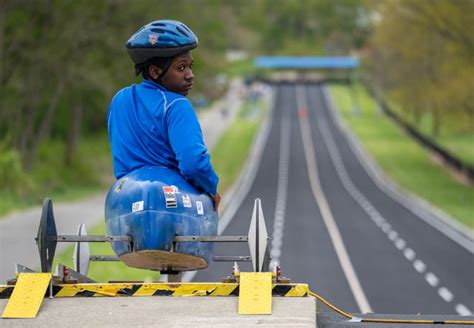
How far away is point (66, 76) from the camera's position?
166ft

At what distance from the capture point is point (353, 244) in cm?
3575

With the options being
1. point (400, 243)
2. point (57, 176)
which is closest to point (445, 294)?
point (400, 243)

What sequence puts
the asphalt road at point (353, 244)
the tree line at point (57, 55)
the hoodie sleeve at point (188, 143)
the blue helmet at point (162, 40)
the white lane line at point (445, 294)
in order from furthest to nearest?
1. the tree line at point (57, 55)
2. the asphalt road at point (353, 244)
3. the white lane line at point (445, 294)
4. the blue helmet at point (162, 40)
5. the hoodie sleeve at point (188, 143)

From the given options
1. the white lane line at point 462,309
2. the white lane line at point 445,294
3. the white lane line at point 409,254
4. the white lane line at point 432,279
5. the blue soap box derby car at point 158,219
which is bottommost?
the white lane line at point 462,309

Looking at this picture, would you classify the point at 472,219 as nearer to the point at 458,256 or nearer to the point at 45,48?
the point at 458,256

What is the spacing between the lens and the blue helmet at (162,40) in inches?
265

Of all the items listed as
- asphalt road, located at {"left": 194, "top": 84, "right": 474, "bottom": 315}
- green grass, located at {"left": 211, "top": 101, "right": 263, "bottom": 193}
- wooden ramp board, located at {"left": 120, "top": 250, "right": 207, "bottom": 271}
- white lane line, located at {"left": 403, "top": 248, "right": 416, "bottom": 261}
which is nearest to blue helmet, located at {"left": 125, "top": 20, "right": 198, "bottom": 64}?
wooden ramp board, located at {"left": 120, "top": 250, "right": 207, "bottom": 271}

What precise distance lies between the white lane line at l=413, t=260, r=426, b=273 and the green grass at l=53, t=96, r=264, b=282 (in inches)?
291

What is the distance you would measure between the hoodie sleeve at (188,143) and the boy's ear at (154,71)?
0.91 ft

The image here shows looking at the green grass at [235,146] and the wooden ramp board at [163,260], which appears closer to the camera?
the wooden ramp board at [163,260]

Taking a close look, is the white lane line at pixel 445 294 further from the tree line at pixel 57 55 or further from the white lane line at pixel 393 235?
the tree line at pixel 57 55

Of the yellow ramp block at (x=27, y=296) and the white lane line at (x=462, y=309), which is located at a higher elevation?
the yellow ramp block at (x=27, y=296)

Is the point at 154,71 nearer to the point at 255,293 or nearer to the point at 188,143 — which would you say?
the point at 188,143

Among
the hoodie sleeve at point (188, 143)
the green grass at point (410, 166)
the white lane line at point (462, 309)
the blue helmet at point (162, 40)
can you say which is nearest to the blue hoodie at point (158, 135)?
the hoodie sleeve at point (188, 143)
